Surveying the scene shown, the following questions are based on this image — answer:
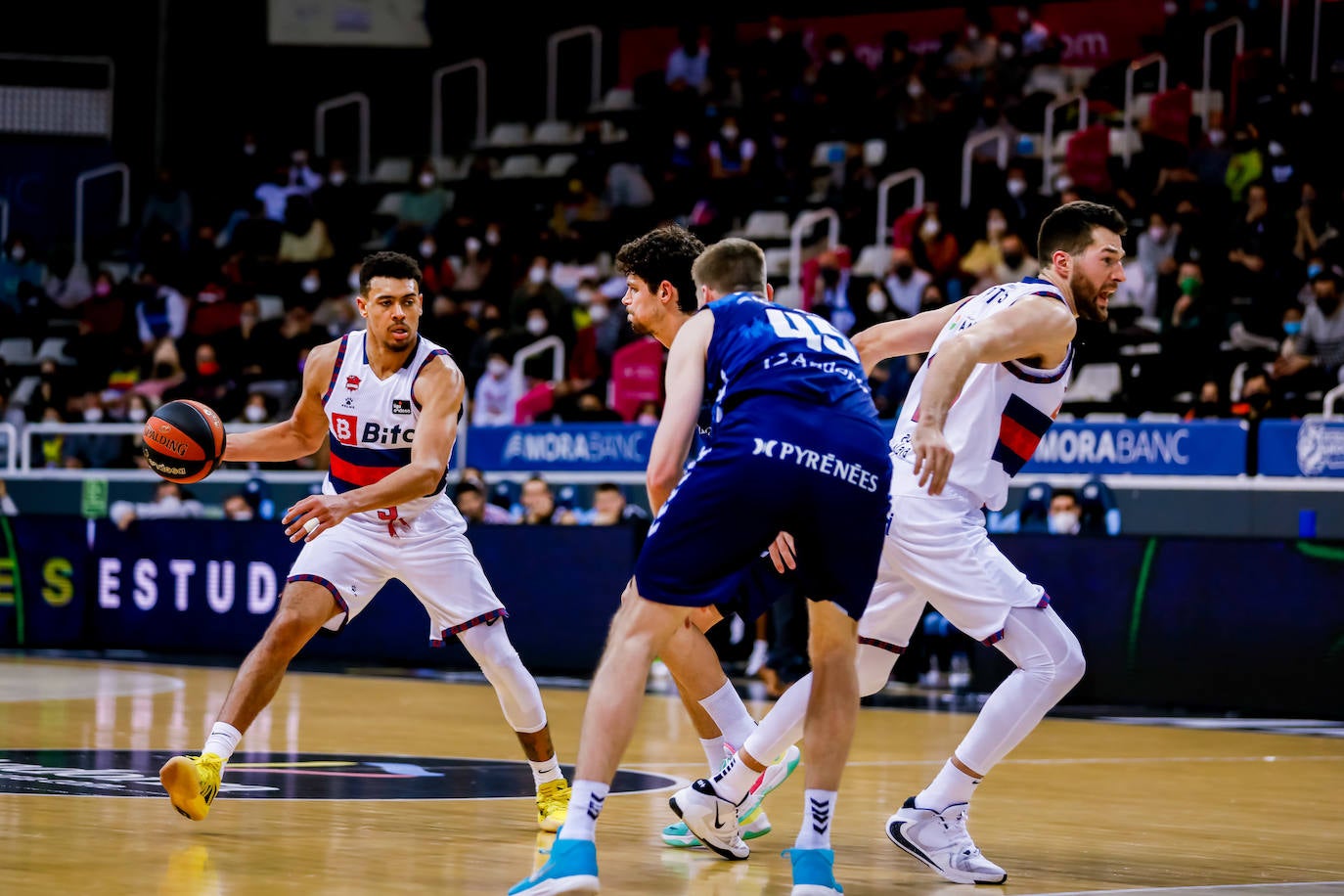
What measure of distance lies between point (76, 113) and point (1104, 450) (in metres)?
20.3

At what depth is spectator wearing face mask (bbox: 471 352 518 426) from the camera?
2008cm

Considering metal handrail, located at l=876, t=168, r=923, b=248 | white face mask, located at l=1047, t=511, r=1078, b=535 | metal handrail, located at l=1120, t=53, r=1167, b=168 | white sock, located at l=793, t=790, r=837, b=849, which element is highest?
metal handrail, located at l=1120, t=53, r=1167, b=168

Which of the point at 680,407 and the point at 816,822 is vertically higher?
the point at 680,407

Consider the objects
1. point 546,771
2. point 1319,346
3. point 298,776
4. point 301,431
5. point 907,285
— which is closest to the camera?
point 546,771

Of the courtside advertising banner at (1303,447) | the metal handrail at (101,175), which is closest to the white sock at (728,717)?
the courtside advertising banner at (1303,447)

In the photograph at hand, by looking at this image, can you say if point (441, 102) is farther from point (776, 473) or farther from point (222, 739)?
point (776, 473)

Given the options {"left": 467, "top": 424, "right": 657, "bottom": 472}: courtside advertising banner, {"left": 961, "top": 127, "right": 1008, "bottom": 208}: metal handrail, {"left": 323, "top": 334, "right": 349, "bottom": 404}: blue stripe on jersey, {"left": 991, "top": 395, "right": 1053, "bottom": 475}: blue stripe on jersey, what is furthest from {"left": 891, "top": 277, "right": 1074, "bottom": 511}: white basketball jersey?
{"left": 961, "top": 127, "right": 1008, "bottom": 208}: metal handrail

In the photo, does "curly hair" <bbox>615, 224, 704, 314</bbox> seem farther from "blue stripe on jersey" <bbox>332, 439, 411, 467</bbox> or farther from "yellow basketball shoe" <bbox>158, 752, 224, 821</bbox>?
"yellow basketball shoe" <bbox>158, 752, 224, 821</bbox>

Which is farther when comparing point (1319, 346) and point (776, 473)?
point (1319, 346)

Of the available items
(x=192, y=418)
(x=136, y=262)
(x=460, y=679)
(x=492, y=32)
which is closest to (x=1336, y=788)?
(x=192, y=418)

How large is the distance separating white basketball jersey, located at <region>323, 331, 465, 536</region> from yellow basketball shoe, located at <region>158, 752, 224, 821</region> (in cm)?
129

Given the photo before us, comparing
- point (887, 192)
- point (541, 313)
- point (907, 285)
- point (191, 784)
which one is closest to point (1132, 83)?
point (887, 192)

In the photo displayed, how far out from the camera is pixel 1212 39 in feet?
75.6

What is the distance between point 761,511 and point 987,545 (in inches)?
56.7
